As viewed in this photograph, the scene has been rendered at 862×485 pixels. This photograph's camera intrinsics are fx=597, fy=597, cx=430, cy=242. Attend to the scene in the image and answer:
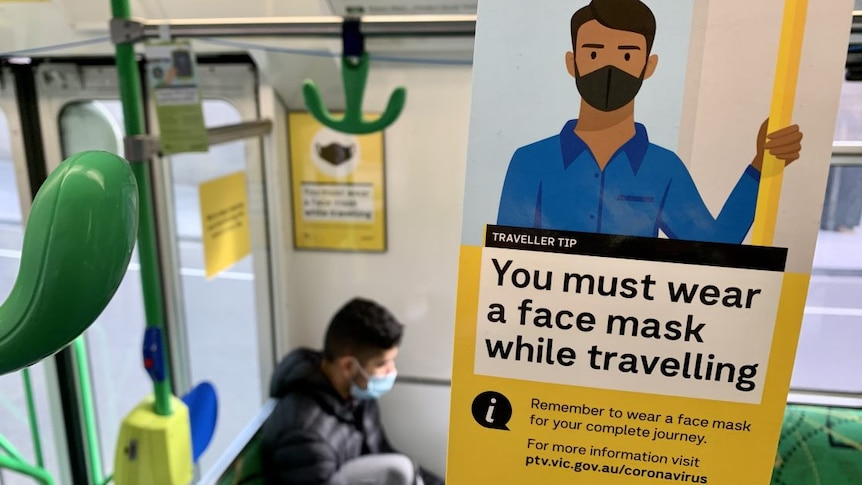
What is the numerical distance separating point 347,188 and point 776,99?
60.4 inches

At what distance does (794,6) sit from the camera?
427 millimetres

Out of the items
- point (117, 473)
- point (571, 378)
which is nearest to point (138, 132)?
point (117, 473)

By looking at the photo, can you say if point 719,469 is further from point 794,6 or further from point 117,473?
point 117,473

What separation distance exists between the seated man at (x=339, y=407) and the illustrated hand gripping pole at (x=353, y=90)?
0.77 metres

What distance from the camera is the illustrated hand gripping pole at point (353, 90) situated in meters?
1.07

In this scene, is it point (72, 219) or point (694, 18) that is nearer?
point (72, 219)

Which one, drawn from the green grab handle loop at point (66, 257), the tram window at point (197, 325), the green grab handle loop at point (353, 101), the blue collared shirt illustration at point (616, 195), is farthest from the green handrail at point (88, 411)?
the blue collared shirt illustration at point (616, 195)

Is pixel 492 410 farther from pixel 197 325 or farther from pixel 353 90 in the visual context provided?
pixel 197 325

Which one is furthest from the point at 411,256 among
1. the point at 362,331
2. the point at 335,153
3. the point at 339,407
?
the point at 339,407

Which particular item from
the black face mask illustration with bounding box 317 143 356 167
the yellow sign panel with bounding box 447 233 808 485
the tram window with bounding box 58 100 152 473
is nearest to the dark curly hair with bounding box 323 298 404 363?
the black face mask illustration with bounding box 317 143 356 167

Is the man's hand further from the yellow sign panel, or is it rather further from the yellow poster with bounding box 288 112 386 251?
the yellow poster with bounding box 288 112 386 251

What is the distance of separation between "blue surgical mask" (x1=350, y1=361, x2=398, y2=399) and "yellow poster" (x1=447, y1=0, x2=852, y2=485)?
1.41 metres

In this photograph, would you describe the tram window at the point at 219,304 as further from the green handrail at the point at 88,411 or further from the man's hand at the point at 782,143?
the man's hand at the point at 782,143

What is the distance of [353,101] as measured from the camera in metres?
1.19
